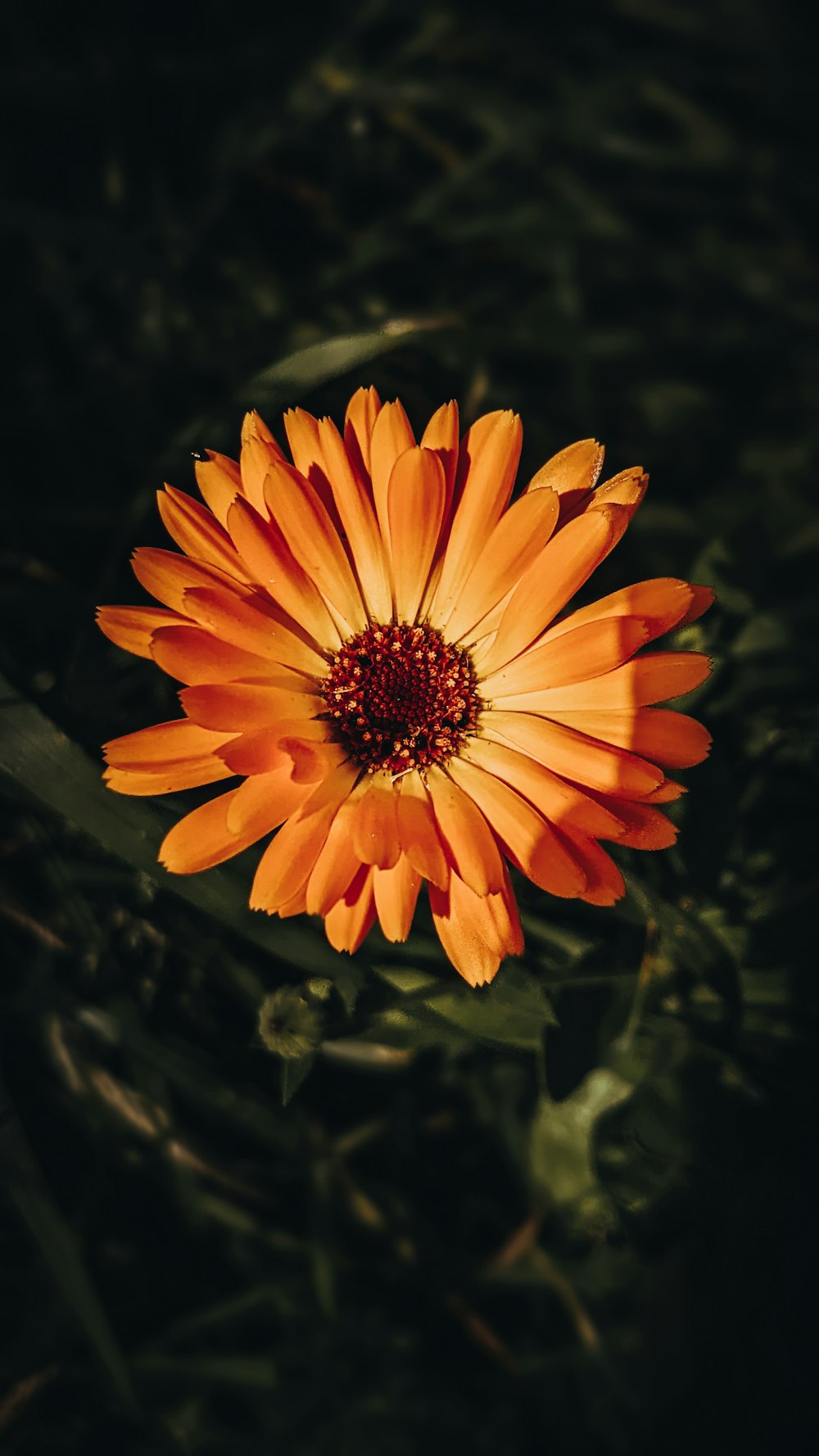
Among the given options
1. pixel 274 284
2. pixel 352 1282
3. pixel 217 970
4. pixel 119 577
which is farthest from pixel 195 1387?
pixel 274 284

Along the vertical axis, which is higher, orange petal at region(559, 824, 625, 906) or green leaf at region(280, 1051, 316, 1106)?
orange petal at region(559, 824, 625, 906)

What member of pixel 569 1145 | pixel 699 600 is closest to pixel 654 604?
pixel 699 600

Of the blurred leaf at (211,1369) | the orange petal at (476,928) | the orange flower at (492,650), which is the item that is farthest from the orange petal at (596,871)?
the blurred leaf at (211,1369)

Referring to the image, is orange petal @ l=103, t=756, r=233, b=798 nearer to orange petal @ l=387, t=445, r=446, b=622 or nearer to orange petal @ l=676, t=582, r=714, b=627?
orange petal @ l=387, t=445, r=446, b=622

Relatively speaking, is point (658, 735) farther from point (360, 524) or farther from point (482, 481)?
point (360, 524)

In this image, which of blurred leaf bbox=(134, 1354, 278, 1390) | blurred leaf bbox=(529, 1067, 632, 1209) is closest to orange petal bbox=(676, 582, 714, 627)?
blurred leaf bbox=(529, 1067, 632, 1209)

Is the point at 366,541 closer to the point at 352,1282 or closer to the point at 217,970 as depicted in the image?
the point at 217,970

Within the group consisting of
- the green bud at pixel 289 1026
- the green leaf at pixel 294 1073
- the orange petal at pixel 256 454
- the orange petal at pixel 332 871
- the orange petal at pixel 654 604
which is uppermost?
the orange petal at pixel 256 454

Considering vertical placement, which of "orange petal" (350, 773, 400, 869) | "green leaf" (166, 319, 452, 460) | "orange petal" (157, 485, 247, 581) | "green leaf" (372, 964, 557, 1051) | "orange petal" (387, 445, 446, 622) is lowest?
"green leaf" (372, 964, 557, 1051)

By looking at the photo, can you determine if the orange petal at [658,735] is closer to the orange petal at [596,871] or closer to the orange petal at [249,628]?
the orange petal at [596,871]
